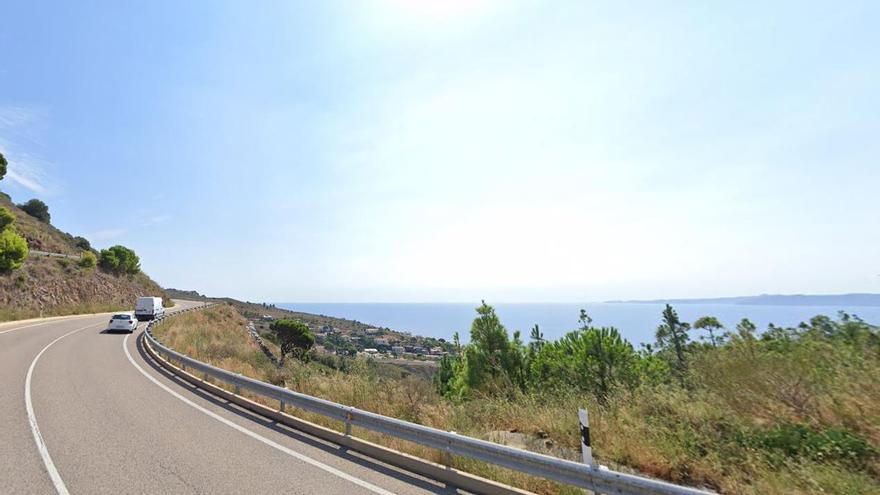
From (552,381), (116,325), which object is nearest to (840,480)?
(552,381)

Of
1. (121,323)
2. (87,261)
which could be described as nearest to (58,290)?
(87,261)

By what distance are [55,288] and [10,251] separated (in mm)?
5909

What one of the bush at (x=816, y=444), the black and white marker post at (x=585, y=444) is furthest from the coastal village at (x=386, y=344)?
the black and white marker post at (x=585, y=444)

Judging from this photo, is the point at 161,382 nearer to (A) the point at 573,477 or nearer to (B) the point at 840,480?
(A) the point at 573,477

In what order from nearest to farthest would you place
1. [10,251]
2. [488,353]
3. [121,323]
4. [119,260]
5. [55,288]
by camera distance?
[488,353] < [121,323] < [10,251] < [55,288] < [119,260]

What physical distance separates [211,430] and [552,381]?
29.8 feet

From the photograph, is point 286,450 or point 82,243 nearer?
point 286,450

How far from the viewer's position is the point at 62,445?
6.30m

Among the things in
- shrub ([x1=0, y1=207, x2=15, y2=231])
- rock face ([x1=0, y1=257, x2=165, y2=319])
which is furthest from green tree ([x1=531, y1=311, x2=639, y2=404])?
shrub ([x1=0, y1=207, x2=15, y2=231])

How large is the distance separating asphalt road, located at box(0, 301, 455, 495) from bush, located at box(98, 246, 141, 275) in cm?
5522

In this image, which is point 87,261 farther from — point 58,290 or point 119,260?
point 119,260

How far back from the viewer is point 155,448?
244 inches

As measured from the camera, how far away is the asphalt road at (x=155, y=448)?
5004 millimetres

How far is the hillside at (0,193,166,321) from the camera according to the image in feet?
115
